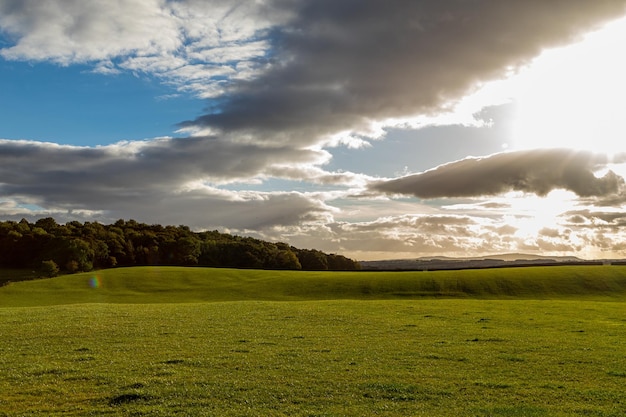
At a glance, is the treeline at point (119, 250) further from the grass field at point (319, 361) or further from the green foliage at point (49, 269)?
the grass field at point (319, 361)

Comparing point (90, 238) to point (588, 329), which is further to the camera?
point (90, 238)

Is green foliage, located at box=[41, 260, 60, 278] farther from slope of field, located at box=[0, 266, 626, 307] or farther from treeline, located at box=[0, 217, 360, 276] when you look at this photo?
slope of field, located at box=[0, 266, 626, 307]

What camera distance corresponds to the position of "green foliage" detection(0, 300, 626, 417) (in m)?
17.2

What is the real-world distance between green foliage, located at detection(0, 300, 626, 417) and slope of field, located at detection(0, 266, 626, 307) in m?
39.0

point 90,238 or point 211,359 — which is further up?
point 90,238

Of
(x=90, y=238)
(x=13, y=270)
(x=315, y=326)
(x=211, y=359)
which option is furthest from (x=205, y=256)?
(x=211, y=359)

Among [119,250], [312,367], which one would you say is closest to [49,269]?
[119,250]

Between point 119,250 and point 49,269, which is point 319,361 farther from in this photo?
point 119,250

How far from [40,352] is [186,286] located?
63045mm

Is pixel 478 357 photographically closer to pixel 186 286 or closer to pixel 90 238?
pixel 186 286

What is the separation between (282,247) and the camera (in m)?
181

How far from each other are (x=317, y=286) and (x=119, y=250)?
2354 inches

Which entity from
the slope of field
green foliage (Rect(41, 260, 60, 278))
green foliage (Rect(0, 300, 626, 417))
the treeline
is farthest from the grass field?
the treeline

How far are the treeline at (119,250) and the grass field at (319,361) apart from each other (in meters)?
64.6
